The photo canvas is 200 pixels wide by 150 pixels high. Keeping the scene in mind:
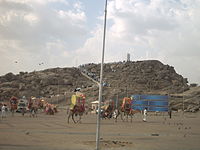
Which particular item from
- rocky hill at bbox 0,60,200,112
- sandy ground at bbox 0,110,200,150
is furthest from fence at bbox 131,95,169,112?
sandy ground at bbox 0,110,200,150

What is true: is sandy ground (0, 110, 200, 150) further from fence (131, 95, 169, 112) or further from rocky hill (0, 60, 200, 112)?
rocky hill (0, 60, 200, 112)

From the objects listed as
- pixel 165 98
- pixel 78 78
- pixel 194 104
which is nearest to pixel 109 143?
pixel 165 98

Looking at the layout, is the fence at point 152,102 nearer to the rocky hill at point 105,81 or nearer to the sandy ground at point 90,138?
the rocky hill at point 105,81

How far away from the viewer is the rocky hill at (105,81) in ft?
302

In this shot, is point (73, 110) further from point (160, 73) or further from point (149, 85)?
point (160, 73)

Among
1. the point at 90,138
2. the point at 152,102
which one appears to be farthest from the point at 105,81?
the point at 90,138

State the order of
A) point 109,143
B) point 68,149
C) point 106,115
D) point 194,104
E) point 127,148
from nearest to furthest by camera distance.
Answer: point 68,149
point 127,148
point 109,143
point 106,115
point 194,104

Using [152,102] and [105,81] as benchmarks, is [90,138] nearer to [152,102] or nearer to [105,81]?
[152,102]

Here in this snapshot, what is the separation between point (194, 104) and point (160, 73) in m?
63.9

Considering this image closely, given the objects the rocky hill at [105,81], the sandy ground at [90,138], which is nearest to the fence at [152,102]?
the rocky hill at [105,81]

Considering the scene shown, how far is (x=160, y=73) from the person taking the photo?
129 m

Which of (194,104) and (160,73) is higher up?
(160,73)

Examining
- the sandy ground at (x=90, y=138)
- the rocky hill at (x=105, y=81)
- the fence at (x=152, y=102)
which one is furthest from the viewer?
the rocky hill at (x=105, y=81)

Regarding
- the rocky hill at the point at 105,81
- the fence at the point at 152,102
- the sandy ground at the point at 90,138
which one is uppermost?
the rocky hill at the point at 105,81
